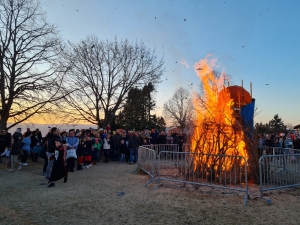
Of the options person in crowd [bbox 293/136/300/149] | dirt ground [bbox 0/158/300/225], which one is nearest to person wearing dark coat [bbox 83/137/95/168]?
dirt ground [bbox 0/158/300/225]

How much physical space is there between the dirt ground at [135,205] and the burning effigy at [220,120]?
1494 millimetres

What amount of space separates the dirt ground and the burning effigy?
149 centimetres

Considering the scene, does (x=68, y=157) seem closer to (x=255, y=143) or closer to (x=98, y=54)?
(x=255, y=143)

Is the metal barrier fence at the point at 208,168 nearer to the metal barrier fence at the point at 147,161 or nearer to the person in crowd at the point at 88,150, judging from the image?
the metal barrier fence at the point at 147,161

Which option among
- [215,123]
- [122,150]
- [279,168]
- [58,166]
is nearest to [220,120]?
[215,123]

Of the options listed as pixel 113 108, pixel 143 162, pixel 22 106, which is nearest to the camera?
pixel 143 162

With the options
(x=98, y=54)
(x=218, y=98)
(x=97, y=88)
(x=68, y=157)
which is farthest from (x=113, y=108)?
(x=218, y=98)

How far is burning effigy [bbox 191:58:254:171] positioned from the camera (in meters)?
8.60

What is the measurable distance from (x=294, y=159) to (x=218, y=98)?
10.7ft

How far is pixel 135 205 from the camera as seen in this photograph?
20.6 ft

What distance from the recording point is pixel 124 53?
23.3 meters

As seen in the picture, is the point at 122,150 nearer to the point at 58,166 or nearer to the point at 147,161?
the point at 147,161

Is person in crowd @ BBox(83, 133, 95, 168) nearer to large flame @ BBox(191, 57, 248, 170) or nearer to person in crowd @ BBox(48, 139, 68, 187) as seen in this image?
person in crowd @ BBox(48, 139, 68, 187)

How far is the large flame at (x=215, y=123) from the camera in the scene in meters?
8.64
